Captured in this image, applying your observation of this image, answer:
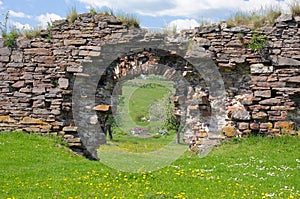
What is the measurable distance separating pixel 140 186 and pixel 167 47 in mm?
5742

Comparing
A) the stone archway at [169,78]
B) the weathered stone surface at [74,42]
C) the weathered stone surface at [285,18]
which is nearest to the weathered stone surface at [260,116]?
the stone archway at [169,78]

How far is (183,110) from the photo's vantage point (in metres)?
13.0

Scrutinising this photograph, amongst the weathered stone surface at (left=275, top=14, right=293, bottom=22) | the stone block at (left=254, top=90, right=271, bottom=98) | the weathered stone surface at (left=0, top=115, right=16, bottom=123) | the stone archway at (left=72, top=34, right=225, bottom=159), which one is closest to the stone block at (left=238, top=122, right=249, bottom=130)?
the stone archway at (left=72, top=34, right=225, bottom=159)

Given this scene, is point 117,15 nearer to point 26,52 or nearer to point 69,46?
point 69,46

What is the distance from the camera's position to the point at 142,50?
12.4m

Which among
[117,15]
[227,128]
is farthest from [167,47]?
[227,128]

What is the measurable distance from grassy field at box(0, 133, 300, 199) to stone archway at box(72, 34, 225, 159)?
1.37 meters

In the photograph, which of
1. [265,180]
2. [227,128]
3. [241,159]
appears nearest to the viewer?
[265,180]

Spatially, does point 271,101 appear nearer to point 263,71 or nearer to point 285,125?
point 285,125

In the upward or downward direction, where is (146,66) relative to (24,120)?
upward

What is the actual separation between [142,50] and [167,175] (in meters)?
5.10

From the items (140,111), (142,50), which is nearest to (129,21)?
(142,50)

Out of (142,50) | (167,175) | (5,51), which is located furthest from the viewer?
(5,51)

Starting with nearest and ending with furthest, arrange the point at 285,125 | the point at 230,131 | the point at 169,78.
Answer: the point at 285,125
the point at 230,131
the point at 169,78
